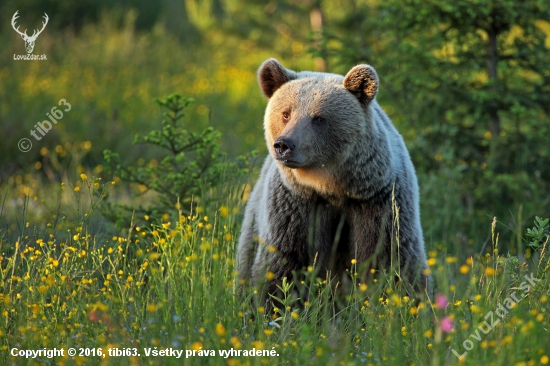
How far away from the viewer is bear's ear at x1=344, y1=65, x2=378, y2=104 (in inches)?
188

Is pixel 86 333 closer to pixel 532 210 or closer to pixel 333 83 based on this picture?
pixel 333 83

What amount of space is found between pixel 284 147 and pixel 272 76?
0.79m

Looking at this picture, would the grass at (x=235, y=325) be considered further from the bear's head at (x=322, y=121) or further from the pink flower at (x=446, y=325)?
the bear's head at (x=322, y=121)

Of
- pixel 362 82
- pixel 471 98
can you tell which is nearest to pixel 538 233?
pixel 362 82

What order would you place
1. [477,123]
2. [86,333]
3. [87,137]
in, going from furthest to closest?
[87,137] → [477,123] → [86,333]

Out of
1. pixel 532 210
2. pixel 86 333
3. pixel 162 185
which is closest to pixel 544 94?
pixel 532 210

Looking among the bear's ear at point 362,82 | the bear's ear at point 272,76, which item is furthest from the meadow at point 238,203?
the bear's ear at point 362,82

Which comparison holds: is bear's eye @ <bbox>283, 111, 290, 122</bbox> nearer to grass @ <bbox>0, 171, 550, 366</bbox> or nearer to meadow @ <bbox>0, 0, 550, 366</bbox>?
meadow @ <bbox>0, 0, 550, 366</bbox>

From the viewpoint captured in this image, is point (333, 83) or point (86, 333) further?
point (333, 83)

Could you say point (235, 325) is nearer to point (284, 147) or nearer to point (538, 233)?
point (284, 147)

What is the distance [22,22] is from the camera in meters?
17.3

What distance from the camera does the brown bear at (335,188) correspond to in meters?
4.74

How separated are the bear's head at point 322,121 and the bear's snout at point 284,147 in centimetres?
4

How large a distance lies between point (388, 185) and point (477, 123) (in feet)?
10.5
